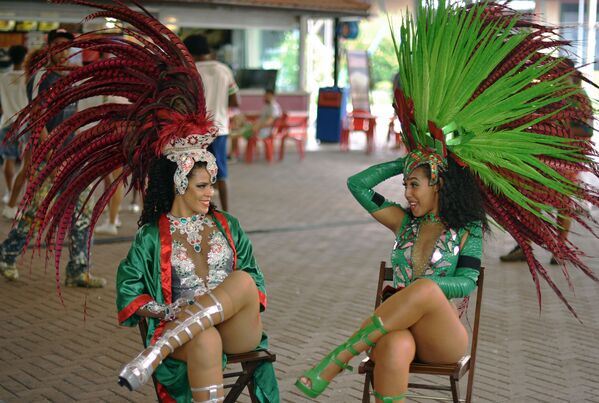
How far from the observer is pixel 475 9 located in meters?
4.06

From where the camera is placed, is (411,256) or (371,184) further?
(371,184)

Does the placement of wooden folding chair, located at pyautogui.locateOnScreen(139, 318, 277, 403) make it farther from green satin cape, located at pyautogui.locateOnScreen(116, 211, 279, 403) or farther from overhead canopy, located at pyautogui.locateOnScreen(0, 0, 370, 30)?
overhead canopy, located at pyautogui.locateOnScreen(0, 0, 370, 30)

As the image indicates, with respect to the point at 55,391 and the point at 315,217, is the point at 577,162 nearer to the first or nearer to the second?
the point at 55,391

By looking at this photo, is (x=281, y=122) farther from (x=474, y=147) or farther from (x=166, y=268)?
(x=166, y=268)

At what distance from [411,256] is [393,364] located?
0.56 meters

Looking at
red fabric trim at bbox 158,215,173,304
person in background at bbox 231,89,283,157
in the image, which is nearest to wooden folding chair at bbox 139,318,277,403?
red fabric trim at bbox 158,215,173,304

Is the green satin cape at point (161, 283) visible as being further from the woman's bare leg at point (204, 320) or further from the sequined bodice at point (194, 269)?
the woman's bare leg at point (204, 320)

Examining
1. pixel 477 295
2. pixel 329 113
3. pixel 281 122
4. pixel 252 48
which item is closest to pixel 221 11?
pixel 252 48

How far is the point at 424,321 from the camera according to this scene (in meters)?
3.67

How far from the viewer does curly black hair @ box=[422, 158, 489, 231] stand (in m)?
3.88

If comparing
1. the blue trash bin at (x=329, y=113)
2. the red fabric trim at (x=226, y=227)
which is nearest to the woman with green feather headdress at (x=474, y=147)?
the red fabric trim at (x=226, y=227)

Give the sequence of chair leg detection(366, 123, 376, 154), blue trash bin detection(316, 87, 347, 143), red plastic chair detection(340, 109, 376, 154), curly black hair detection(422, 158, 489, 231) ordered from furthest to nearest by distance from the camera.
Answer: red plastic chair detection(340, 109, 376, 154)
chair leg detection(366, 123, 376, 154)
blue trash bin detection(316, 87, 347, 143)
curly black hair detection(422, 158, 489, 231)

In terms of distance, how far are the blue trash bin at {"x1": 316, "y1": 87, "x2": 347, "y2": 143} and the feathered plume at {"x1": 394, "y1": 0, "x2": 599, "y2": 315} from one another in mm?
9129

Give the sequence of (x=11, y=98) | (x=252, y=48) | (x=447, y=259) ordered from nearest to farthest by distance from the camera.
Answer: (x=447, y=259) < (x=11, y=98) < (x=252, y=48)
